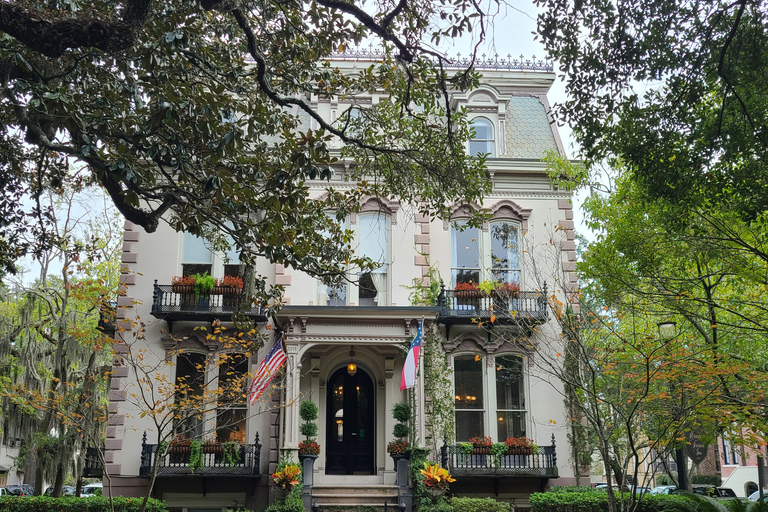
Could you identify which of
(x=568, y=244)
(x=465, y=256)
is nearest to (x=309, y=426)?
(x=465, y=256)

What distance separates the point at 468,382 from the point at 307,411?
4.42 m

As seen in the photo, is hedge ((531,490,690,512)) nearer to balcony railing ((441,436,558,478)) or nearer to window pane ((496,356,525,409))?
balcony railing ((441,436,558,478))

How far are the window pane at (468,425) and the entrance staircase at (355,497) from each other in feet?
9.05

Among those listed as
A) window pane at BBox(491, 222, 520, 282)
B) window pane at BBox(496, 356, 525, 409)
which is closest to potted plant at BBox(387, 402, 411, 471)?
window pane at BBox(496, 356, 525, 409)

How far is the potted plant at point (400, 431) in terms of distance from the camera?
15.3 metres

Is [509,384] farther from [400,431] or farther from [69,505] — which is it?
[69,505]

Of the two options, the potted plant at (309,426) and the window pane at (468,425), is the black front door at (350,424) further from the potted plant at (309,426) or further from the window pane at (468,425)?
the window pane at (468,425)

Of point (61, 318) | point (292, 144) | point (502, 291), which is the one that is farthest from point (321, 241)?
point (61, 318)

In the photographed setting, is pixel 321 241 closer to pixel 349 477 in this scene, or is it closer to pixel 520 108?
pixel 349 477

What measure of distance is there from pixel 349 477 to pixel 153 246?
7.72 meters

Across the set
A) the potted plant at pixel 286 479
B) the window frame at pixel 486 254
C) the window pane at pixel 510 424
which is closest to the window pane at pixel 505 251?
the window frame at pixel 486 254

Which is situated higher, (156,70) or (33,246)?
(156,70)

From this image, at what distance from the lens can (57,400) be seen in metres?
13.0

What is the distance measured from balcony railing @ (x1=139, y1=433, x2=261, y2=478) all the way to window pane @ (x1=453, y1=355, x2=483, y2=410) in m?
5.18
